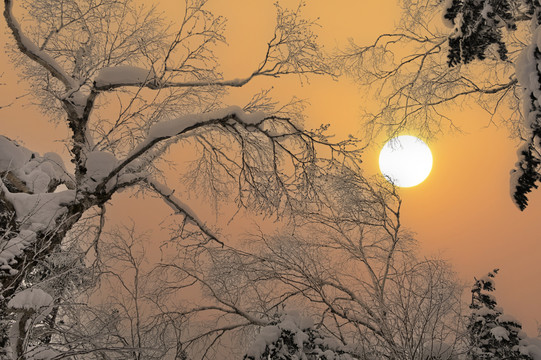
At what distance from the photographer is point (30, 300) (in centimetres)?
317

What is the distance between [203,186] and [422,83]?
4795 millimetres

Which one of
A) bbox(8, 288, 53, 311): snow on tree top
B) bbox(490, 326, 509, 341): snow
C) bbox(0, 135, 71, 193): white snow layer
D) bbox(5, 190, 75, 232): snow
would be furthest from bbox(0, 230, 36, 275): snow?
bbox(490, 326, 509, 341): snow

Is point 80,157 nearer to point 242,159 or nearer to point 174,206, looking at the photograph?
point 174,206

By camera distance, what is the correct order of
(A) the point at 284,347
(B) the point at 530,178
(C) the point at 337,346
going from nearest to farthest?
(B) the point at 530,178
(A) the point at 284,347
(C) the point at 337,346

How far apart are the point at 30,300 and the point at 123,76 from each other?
12.6ft

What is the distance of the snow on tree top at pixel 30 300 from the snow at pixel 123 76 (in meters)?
3.56

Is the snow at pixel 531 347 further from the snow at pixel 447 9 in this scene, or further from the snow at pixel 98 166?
the snow at pixel 98 166

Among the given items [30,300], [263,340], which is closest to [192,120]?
[30,300]

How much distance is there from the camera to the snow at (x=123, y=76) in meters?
5.84

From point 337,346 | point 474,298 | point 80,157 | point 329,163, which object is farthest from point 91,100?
point 474,298

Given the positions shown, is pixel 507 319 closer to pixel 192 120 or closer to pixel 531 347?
pixel 531 347

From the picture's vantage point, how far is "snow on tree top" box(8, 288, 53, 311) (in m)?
3.13

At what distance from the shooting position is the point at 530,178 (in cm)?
343

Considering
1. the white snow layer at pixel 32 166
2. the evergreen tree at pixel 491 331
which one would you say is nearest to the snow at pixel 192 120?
the white snow layer at pixel 32 166
